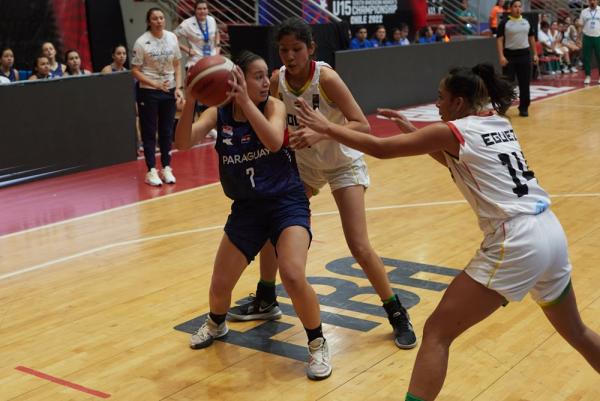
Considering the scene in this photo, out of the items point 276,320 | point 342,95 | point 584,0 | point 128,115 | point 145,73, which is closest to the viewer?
point 342,95

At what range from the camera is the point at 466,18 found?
22.1m

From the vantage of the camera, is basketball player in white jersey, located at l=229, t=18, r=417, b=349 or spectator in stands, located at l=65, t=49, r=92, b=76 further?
spectator in stands, located at l=65, t=49, r=92, b=76

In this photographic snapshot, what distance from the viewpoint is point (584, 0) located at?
87.1 feet

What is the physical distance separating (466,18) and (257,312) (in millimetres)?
17473

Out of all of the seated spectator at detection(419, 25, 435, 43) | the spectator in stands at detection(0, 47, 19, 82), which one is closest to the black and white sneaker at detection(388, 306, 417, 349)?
the spectator in stands at detection(0, 47, 19, 82)

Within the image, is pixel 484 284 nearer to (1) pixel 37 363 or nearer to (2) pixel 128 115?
(1) pixel 37 363

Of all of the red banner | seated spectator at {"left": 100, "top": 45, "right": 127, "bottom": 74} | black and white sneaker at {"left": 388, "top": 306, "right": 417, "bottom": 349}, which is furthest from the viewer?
the red banner

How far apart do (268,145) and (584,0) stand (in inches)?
947

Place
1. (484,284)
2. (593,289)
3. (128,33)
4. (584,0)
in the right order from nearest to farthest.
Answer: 1. (484,284)
2. (593,289)
3. (128,33)
4. (584,0)

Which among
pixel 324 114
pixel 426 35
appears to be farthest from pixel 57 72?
pixel 426 35

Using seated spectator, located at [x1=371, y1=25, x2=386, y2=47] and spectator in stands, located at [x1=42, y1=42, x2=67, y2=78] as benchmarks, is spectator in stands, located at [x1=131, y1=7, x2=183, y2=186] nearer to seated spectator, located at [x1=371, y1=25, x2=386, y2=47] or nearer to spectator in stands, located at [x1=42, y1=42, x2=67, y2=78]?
spectator in stands, located at [x1=42, y1=42, x2=67, y2=78]

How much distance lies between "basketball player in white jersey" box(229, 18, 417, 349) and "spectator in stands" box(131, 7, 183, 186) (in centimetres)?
487

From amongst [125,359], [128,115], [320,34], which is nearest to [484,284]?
[125,359]

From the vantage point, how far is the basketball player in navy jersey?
492 cm
